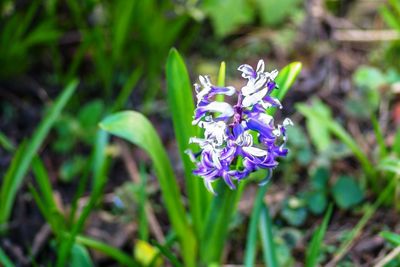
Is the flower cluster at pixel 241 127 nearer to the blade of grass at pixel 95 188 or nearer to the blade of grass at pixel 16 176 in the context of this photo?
the blade of grass at pixel 95 188

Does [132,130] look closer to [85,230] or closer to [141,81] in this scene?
[85,230]

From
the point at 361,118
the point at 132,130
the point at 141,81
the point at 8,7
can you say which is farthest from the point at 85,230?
the point at 361,118

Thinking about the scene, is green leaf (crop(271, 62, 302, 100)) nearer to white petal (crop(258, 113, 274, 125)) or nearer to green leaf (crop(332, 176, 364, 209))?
white petal (crop(258, 113, 274, 125))

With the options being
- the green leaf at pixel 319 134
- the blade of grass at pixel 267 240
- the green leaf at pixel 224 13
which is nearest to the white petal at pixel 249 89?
Answer: the blade of grass at pixel 267 240

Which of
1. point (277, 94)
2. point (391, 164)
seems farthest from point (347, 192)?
point (277, 94)

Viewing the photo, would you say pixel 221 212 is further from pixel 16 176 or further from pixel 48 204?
pixel 16 176

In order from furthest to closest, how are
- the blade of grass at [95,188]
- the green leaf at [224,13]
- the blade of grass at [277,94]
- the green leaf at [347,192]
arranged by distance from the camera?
the green leaf at [224,13] → the green leaf at [347,192] → the blade of grass at [95,188] → the blade of grass at [277,94]

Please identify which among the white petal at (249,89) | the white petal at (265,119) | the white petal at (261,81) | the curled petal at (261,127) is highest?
the white petal at (261,81)
